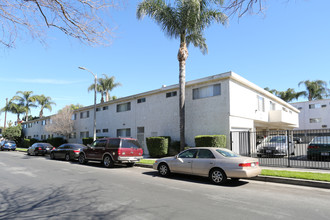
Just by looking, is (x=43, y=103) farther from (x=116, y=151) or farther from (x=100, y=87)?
(x=116, y=151)

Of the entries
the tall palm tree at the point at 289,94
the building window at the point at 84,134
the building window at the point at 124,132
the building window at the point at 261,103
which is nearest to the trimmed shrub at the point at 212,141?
the building window at the point at 261,103

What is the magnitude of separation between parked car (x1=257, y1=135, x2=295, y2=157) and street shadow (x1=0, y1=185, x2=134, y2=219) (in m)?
11.4

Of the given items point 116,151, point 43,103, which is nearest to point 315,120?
point 116,151

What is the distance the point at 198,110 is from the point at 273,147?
598 cm

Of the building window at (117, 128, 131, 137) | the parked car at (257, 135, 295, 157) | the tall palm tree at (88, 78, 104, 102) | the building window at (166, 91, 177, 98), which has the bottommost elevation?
the parked car at (257, 135, 295, 157)

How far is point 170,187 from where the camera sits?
7.35 m

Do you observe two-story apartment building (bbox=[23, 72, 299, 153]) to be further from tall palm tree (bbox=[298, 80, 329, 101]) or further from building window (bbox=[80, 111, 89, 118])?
tall palm tree (bbox=[298, 80, 329, 101])

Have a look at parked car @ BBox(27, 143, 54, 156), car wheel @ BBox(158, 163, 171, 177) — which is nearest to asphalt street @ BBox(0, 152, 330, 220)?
car wheel @ BBox(158, 163, 171, 177)

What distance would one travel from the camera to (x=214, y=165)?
8.05 meters

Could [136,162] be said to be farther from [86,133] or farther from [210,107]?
[86,133]

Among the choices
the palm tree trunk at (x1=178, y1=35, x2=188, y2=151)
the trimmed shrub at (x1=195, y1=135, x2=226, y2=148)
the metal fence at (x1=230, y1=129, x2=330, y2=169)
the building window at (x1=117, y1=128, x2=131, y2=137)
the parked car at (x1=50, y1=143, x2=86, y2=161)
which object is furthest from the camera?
the building window at (x1=117, y1=128, x2=131, y2=137)

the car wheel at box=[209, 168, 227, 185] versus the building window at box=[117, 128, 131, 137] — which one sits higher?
the building window at box=[117, 128, 131, 137]

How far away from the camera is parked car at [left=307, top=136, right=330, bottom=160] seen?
12195 millimetres

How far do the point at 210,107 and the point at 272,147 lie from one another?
5.06 meters
